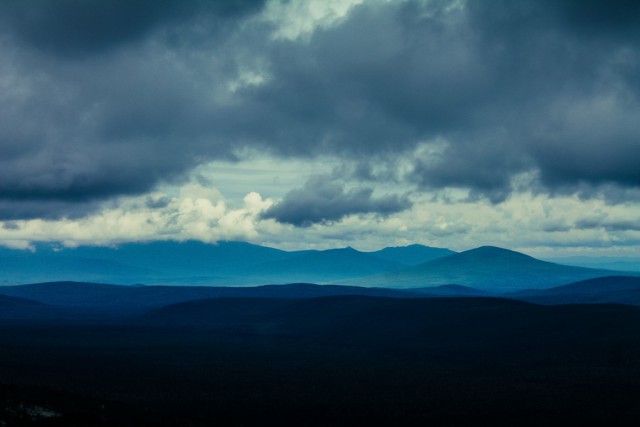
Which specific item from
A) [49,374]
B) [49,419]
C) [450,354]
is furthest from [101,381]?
[450,354]

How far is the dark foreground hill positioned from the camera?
231 feet

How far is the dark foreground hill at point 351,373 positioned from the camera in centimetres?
7031

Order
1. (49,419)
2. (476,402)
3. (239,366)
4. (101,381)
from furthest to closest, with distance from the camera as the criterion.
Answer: (239,366), (101,381), (476,402), (49,419)

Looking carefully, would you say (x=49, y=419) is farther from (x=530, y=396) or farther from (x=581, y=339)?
(x=581, y=339)

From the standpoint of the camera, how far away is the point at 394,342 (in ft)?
541

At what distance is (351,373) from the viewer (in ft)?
342

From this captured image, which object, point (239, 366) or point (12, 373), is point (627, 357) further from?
point (12, 373)

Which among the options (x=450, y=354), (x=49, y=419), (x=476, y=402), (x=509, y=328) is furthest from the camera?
(x=509, y=328)

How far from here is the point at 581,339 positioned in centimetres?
14212

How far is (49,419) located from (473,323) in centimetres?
13398

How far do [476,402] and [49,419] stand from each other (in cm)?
4509

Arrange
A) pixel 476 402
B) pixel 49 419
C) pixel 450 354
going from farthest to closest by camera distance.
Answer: pixel 450 354, pixel 476 402, pixel 49 419

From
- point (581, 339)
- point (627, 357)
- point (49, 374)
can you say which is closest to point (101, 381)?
point (49, 374)

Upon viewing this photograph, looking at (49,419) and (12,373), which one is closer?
(49,419)
